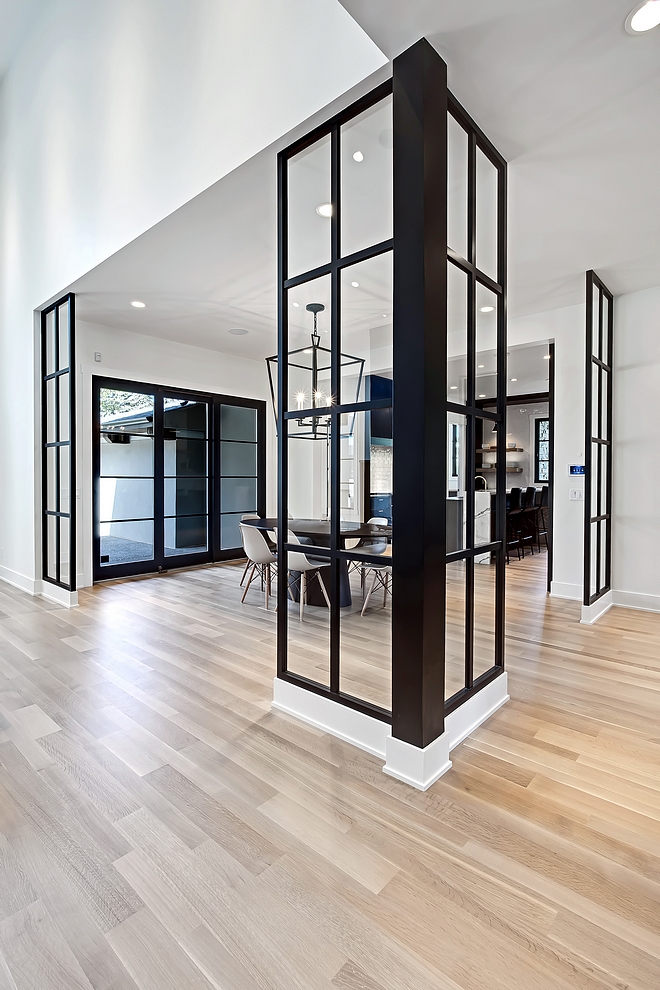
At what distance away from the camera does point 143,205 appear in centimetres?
352

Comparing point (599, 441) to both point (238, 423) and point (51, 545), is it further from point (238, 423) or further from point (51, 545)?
point (51, 545)

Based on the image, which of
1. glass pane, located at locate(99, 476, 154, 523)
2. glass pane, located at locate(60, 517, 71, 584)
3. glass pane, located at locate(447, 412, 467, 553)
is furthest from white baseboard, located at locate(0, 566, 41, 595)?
glass pane, located at locate(447, 412, 467, 553)

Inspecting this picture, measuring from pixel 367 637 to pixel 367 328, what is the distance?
6.69ft

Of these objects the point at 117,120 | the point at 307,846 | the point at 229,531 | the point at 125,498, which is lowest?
the point at 307,846

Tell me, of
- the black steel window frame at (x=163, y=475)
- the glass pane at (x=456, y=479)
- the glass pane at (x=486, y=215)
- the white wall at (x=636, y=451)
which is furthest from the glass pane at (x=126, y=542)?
the white wall at (x=636, y=451)

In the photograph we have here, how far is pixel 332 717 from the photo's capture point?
2.34m

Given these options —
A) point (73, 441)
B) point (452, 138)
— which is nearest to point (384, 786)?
point (452, 138)

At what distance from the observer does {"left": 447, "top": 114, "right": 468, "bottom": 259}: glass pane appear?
89.3 inches

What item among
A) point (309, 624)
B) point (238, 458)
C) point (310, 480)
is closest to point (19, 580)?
point (238, 458)

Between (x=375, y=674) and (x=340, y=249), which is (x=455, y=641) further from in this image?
(x=340, y=249)

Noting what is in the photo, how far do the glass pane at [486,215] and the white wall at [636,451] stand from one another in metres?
2.56

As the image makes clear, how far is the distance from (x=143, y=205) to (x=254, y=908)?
12.9ft

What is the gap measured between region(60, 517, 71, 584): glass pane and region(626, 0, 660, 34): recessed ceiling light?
5.31 meters

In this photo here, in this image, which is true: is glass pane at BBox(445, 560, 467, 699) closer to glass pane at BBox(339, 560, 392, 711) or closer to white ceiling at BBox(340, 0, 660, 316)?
glass pane at BBox(339, 560, 392, 711)
